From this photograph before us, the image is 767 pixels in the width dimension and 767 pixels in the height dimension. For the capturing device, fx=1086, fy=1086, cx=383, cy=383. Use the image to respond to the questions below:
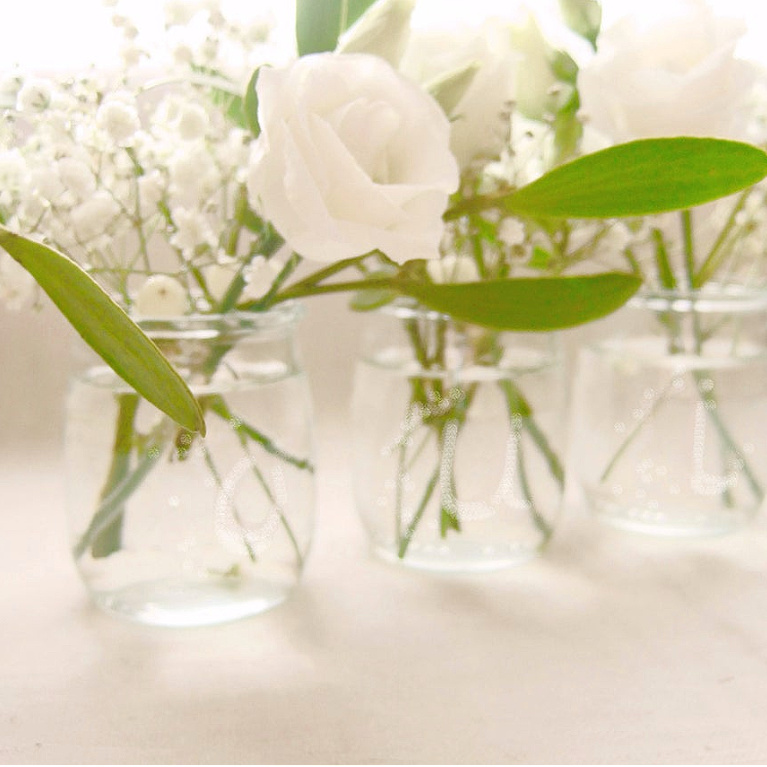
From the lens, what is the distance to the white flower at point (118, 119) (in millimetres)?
516

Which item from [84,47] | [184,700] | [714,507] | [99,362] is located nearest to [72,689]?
[184,700]

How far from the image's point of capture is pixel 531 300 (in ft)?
1.83

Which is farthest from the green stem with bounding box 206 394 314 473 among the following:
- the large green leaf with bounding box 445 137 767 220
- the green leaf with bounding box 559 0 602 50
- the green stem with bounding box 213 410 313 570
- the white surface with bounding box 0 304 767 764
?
the green leaf with bounding box 559 0 602 50

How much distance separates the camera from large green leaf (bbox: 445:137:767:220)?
490 millimetres

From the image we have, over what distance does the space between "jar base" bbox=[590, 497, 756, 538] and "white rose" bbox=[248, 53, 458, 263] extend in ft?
1.30

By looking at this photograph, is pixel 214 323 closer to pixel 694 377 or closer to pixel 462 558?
pixel 462 558

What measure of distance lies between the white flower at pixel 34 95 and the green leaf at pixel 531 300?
21 centimetres

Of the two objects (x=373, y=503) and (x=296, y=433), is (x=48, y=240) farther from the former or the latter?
(x=373, y=503)

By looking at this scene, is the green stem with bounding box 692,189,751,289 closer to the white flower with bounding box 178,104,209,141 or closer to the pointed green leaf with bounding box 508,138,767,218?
the pointed green leaf with bounding box 508,138,767,218

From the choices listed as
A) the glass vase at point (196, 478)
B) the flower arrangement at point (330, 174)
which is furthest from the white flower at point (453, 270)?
the glass vase at point (196, 478)

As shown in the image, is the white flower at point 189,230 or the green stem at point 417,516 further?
the green stem at point 417,516

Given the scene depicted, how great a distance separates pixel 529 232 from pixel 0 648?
39 cm

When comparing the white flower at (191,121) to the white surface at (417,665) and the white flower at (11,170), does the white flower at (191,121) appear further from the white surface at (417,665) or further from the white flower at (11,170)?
the white surface at (417,665)

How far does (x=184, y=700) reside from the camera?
557 mm
